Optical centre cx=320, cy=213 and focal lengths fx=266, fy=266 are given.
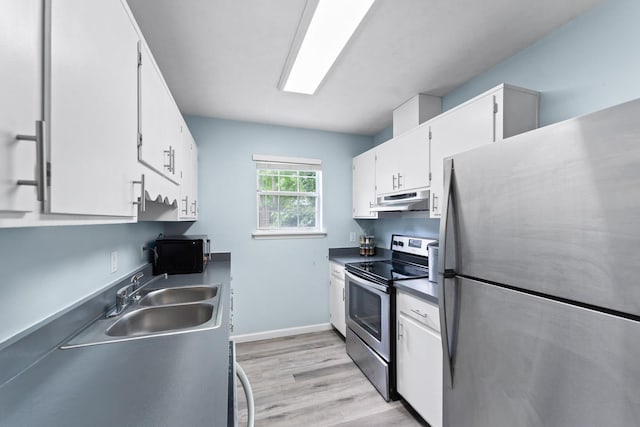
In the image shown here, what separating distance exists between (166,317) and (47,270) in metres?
0.65

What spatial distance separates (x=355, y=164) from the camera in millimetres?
3354

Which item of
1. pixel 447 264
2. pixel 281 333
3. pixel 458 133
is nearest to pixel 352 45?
pixel 458 133

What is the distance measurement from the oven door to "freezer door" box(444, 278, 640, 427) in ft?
2.27

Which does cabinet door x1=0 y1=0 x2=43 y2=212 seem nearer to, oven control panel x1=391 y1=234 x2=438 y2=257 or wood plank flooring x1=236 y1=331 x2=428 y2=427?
wood plank flooring x1=236 y1=331 x2=428 y2=427

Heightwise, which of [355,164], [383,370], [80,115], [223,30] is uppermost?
[223,30]

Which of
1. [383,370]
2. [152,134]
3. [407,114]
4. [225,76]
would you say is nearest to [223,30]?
[225,76]

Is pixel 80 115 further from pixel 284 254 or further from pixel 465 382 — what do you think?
pixel 284 254

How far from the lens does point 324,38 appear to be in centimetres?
161

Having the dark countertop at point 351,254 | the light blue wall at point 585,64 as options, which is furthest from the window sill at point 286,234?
the light blue wall at point 585,64

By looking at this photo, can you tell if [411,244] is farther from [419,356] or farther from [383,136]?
[383,136]

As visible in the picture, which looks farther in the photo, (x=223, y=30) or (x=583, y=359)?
(x=223, y=30)

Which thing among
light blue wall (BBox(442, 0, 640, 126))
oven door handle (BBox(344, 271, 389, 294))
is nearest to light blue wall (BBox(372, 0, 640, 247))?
light blue wall (BBox(442, 0, 640, 126))

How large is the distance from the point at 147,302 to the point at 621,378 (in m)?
2.21

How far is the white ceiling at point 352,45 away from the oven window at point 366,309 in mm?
1760
